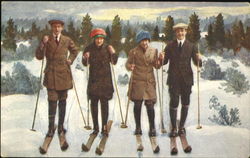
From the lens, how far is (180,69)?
5395 mm

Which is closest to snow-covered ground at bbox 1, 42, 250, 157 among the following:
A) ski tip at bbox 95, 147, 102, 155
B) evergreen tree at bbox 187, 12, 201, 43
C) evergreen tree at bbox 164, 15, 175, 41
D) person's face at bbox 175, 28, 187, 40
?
ski tip at bbox 95, 147, 102, 155

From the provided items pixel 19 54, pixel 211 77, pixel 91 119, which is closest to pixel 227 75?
pixel 211 77

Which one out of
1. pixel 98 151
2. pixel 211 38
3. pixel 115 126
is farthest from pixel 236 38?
pixel 98 151

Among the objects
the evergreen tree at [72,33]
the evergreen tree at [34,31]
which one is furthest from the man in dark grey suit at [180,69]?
the evergreen tree at [34,31]

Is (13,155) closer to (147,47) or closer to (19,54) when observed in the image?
(19,54)

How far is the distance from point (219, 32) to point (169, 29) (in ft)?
2.21

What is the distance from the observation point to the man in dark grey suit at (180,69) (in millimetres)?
5371

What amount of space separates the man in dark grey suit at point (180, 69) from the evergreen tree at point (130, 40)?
404 millimetres

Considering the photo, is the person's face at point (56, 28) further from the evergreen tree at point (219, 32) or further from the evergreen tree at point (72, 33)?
A: the evergreen tree at point (219, 32)

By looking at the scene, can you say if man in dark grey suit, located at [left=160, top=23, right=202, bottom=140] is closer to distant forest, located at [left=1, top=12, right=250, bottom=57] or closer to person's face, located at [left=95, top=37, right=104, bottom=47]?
distant forest, located at [left=1, top=12, right=250, bottom=57]

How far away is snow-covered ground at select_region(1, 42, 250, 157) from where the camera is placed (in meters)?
5.32

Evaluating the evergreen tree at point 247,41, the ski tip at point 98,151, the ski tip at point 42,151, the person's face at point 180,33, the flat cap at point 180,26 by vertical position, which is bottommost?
the ski tip at point 98,151

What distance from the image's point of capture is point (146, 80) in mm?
5348

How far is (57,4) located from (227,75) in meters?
2.43
